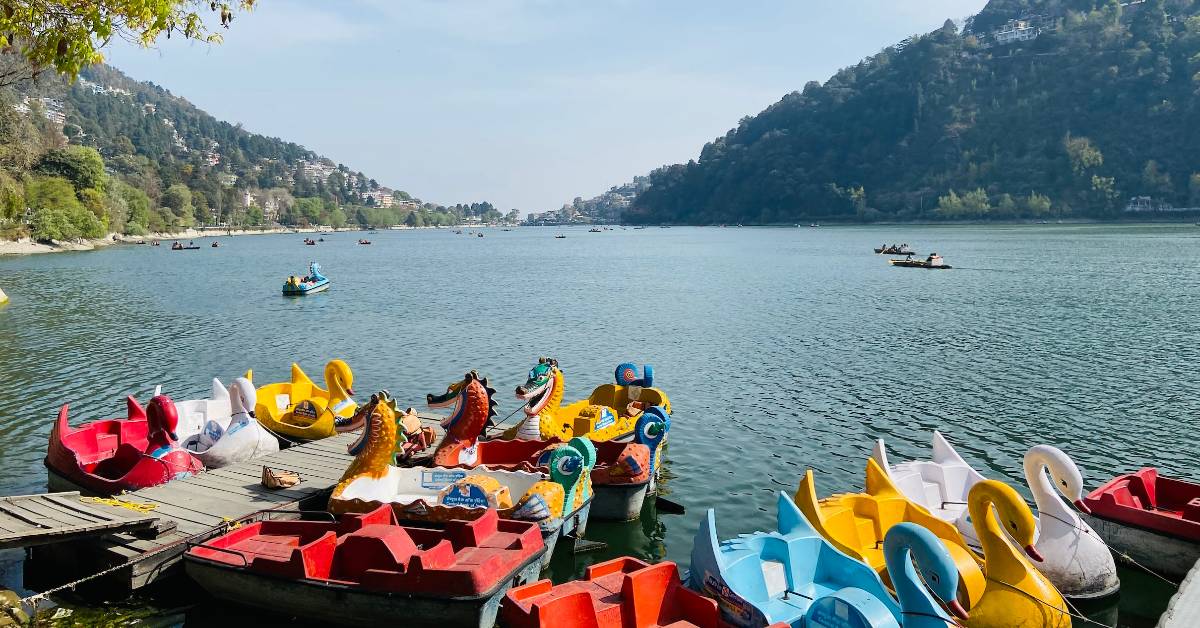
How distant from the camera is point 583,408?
56.4 ft

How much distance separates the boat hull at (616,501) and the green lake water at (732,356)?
21 centimetres

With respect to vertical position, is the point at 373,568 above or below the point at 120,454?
below

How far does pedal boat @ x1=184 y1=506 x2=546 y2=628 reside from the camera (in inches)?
385

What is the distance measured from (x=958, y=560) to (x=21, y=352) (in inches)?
1315

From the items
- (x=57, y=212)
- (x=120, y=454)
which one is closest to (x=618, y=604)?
(x=120, y=454)

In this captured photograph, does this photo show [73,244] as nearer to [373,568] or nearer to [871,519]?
[373,568]

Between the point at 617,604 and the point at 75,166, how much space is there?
11952cm

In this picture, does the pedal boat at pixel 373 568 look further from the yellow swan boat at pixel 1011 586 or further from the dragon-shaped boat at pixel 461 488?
the yellow swan boat at pixel 1011 586

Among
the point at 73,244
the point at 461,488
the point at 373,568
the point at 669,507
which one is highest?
the point at 73,244

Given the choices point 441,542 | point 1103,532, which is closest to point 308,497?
point 441,542

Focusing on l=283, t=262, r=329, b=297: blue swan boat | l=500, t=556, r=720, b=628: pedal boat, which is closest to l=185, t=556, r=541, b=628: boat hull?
l=500, t=556, r=720, b=628: pedal boat

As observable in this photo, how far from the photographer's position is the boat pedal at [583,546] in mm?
13172

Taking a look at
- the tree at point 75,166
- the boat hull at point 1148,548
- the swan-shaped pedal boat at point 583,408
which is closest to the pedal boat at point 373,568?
the swan-shaped pedal boat at point 583,408

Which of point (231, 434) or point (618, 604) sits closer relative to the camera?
point (618, 604)
